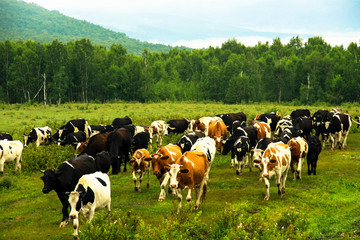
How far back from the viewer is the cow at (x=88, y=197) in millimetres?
9758

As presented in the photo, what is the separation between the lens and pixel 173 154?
1487 cm

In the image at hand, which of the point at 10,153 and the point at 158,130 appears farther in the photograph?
the point at 158,130

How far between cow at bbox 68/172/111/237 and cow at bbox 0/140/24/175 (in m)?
9.95

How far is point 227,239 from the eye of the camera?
331 inches

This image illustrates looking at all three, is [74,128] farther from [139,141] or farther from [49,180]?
[49,180]

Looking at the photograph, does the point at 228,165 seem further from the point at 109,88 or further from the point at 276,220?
the point at 109,88

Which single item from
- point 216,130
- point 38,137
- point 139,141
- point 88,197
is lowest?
point 38,137

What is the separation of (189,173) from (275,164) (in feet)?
13.1

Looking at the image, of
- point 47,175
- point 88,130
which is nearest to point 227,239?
point 47,175

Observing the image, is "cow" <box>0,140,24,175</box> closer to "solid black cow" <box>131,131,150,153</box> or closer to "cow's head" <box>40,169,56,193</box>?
"solid black cow" <box>131,131,150,153</box>

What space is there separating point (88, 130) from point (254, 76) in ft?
251

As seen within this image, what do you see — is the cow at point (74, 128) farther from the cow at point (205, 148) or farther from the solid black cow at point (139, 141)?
the cow at point (205, 148)

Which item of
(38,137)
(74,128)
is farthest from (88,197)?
(74,128)

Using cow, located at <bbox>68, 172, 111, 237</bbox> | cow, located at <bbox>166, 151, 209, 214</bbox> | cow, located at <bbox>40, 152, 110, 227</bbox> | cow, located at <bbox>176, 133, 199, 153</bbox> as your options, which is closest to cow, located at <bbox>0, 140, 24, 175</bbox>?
cow, located at <bbox>40, 152, 110, 227</bbox>
